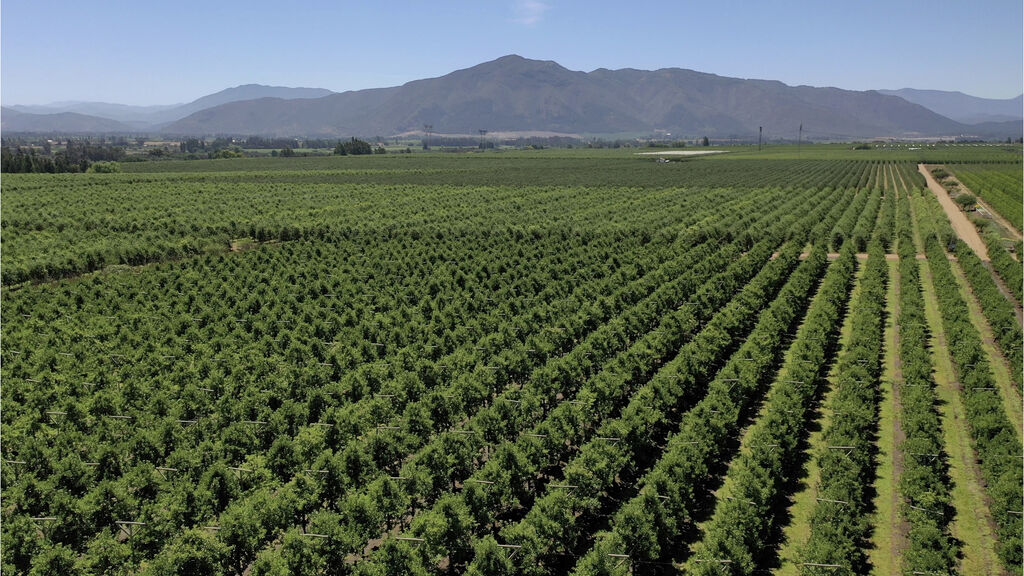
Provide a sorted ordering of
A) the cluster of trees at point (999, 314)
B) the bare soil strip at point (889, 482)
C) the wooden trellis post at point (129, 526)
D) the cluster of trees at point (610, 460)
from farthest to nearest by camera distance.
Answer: the cluster of trees at point (999, 314) → the bare soil strip at point (889, 482) → the wooden trellis post at point (129, 526) → the cluster of trees at point (610, 460)

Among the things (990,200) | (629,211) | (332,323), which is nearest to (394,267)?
(332,323)

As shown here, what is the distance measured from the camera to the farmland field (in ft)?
58.4

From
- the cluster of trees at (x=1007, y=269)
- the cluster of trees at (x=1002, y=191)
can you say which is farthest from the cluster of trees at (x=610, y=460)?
the cluster of trees at (x=1002, y=191)

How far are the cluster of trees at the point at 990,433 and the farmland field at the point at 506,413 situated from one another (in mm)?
154

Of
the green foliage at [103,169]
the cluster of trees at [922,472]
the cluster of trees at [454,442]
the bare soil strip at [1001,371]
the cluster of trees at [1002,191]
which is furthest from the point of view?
the green foliage at [103,169]

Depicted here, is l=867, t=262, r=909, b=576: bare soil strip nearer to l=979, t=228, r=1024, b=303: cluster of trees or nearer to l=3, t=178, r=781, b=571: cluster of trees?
l=3, t=178, r=781, b=571: cluster of trees

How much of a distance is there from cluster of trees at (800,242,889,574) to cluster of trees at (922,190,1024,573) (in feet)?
11.9

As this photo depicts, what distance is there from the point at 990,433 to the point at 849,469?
803 cm

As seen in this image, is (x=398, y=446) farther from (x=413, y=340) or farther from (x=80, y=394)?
(x=80, y=394)

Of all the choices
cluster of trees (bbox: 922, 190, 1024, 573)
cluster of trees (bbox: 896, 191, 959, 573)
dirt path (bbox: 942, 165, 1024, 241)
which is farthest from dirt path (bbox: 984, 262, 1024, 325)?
dirt path (bbox: 942, 165, 1024, 241)

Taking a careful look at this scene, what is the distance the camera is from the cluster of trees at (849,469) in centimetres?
1742

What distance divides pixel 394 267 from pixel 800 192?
8370cm

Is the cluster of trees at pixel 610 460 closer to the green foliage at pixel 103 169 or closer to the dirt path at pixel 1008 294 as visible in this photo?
the dirt path at pixel 1008 294

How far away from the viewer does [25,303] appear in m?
41.3
